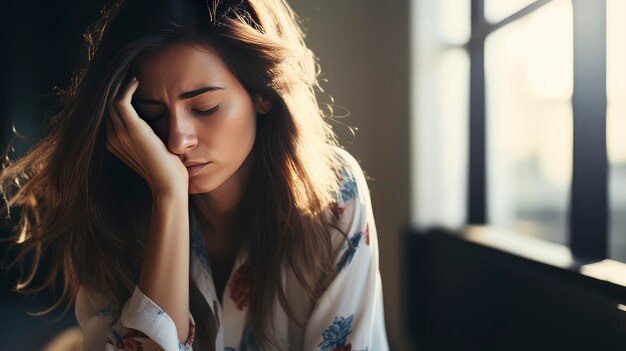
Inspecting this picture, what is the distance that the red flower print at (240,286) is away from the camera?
64cm

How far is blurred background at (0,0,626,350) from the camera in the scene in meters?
0.60

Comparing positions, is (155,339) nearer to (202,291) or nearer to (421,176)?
(202,291)

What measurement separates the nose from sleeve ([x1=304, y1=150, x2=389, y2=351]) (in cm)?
20

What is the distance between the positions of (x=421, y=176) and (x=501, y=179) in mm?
143

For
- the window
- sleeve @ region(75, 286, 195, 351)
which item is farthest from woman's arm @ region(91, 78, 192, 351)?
the window

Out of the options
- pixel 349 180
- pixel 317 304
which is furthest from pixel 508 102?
pixel 317 304

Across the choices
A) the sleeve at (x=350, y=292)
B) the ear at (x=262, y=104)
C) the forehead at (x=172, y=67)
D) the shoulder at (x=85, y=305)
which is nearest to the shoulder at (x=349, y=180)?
the sleeve at (x=350, y=292)

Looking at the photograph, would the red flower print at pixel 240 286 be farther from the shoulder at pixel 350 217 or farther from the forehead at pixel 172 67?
the forehead at pixel 172 67

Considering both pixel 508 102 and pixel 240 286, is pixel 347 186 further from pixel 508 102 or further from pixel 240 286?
pixel 508 102

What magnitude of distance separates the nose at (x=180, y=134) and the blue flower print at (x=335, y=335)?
A: 0.88 feet

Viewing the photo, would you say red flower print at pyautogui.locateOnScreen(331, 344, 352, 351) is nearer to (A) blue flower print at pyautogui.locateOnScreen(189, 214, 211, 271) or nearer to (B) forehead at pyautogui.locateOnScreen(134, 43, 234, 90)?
(A) blue flower print at pyautogui.locateOnScreen(189, 214, 211, 271)

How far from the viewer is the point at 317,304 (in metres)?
0.62

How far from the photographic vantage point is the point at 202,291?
62 centimetres

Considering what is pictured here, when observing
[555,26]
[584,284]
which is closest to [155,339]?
[584,284]
